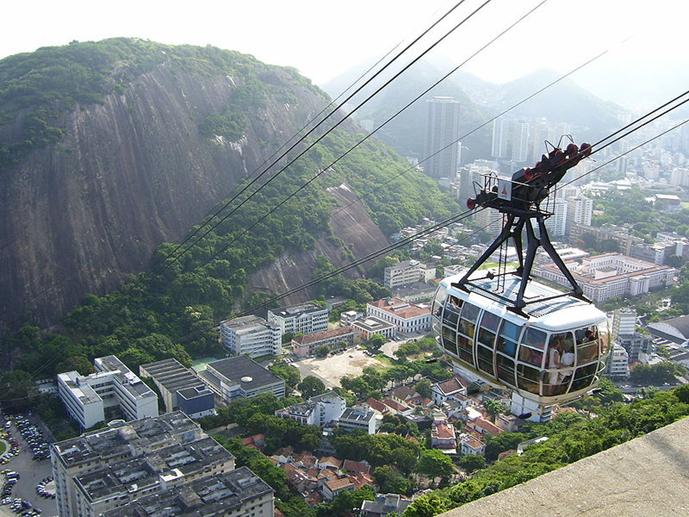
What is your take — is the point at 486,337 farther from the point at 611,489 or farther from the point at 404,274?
the point at 404,274

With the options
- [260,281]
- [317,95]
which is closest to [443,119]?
[317,95]

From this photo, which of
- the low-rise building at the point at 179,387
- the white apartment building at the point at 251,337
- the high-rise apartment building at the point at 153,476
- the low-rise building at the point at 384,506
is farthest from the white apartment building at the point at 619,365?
the high-rise apartment building at the point at 153,476

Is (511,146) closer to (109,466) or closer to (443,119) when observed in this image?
(443,119)

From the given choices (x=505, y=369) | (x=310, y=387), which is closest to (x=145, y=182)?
(x=310, y=387)

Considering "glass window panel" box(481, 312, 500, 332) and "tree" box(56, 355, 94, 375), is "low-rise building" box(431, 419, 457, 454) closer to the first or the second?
"tree" box(56, 355, 94, 375)

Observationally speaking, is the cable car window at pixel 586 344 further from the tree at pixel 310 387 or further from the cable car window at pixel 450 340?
the tree at pixel 310 387
